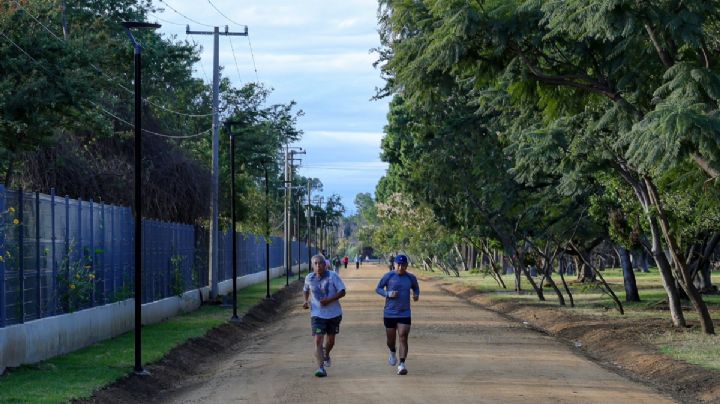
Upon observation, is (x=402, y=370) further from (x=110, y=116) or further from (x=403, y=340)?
(x=110, y=116)

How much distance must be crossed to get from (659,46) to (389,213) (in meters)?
65.2

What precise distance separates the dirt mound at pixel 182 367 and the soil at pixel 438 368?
36 mm

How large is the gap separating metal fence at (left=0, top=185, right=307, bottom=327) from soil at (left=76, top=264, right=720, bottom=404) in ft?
7.66

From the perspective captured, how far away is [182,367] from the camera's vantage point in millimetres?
21641

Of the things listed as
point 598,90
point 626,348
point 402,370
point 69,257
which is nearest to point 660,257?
point 626,348

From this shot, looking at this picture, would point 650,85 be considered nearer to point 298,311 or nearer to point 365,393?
point 365,393

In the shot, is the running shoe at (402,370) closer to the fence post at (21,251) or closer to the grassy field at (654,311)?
the grassy field at (654,311)

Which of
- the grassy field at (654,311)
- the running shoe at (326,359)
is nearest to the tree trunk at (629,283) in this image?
the grassy field at (654,311)

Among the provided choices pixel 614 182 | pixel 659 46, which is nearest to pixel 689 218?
pixel 614 182

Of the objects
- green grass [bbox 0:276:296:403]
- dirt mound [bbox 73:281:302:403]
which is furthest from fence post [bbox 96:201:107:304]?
dirt mound [bbox 73:281:302:403]

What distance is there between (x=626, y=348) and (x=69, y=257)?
11.3 metres

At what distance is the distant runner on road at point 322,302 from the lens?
17984 millimetres

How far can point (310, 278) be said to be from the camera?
1820 cm

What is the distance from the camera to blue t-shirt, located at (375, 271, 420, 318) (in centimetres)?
1836
